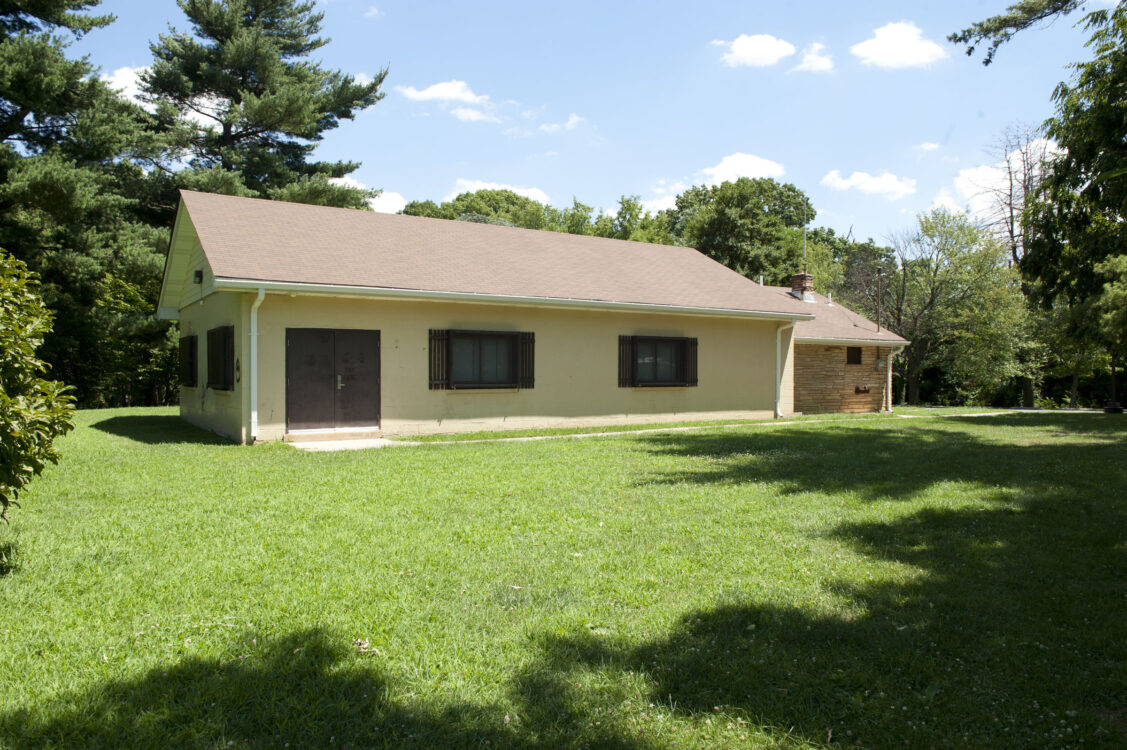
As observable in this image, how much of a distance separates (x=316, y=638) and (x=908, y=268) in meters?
31.9

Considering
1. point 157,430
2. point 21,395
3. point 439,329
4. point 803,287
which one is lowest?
point 157,430

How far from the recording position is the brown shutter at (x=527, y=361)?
43.1 feet

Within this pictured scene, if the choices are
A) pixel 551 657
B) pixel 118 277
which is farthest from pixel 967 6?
pixel 118 277

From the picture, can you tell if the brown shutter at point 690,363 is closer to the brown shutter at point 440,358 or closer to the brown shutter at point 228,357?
the brown shutter at point 440,358

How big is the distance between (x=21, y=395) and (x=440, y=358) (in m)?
8.16

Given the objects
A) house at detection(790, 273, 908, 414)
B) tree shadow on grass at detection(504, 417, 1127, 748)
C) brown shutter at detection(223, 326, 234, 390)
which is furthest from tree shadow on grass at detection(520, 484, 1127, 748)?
house at detection(790, 273, 908, 414)

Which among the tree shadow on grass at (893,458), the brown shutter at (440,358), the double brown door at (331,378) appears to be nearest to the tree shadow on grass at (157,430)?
the double brown door at (331,378)

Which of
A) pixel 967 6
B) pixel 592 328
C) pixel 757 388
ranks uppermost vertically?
pixel 967 6

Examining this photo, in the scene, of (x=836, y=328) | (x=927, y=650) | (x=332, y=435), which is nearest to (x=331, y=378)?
(x=332, y=435)

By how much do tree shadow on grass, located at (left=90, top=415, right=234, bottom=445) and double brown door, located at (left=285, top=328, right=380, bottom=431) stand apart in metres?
1.25

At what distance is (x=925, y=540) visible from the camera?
5293 mm

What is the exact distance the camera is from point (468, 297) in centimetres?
1205

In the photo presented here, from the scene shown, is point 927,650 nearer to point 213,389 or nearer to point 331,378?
point 331,378

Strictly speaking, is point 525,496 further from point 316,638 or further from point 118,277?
point 118,277
